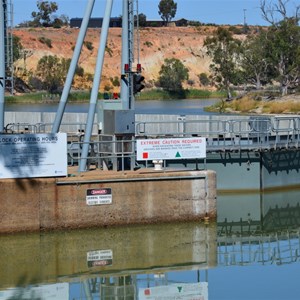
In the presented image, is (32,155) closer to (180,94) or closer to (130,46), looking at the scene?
(130,46)

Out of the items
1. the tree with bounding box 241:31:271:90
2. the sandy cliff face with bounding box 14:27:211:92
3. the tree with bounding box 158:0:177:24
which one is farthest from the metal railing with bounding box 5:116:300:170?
the tree with bounding box 158:0:177:24

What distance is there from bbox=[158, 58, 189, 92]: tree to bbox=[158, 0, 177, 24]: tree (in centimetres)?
4470

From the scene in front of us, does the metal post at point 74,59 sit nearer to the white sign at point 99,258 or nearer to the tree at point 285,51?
the white sign at point 99,258

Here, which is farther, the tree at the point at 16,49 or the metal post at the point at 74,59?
the tree at the point at 16,49

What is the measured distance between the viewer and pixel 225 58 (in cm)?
11156

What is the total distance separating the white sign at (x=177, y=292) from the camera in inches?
829

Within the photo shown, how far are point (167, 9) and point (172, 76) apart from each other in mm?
51764

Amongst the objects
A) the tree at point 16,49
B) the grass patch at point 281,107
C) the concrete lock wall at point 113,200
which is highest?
the tree at point 16,49

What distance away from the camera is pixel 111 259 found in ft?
79.8

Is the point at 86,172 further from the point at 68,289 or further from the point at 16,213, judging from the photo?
the point at 68,289

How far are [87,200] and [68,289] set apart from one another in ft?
16.3

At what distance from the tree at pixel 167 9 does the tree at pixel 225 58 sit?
58907mm

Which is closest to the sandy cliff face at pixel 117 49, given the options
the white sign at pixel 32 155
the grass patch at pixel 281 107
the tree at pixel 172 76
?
the tree at pixel 172 76

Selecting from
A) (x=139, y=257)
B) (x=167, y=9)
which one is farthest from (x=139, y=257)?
(x=167, y=9)
